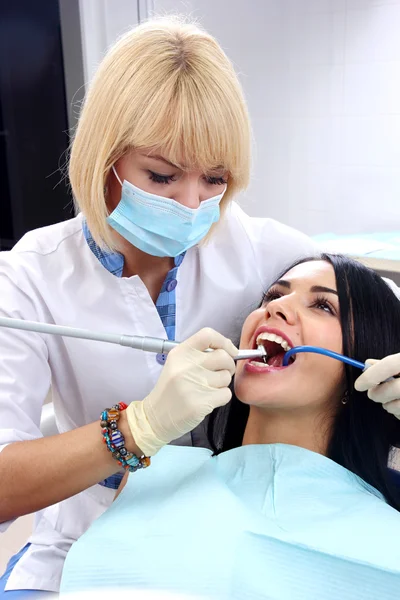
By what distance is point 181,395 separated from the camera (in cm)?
115

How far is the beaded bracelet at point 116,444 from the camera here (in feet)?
3.83

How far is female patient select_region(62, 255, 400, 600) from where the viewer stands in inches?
42.6

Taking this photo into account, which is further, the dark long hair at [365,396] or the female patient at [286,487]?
the dark long hair at [365,396]

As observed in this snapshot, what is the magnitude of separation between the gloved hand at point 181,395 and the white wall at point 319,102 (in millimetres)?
2035

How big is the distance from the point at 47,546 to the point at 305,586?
2.12 feet

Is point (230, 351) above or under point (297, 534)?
above

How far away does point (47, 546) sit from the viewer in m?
1.45

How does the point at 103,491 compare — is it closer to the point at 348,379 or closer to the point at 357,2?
the point at 348,379

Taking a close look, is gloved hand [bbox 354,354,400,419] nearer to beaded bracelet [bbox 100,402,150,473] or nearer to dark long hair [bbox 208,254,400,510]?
dark long hair [bbox 208,254,400,510]

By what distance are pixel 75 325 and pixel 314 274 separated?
542mm

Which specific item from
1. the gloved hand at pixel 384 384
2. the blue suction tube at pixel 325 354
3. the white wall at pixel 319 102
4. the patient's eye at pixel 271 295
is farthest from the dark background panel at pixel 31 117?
the gloved hand at pixel 384 384

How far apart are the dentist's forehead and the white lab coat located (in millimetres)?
167

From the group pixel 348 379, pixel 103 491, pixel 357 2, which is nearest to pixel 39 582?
pixel 103 491

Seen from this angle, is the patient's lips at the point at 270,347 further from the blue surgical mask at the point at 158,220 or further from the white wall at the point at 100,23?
the white wall at the point at 100,23
